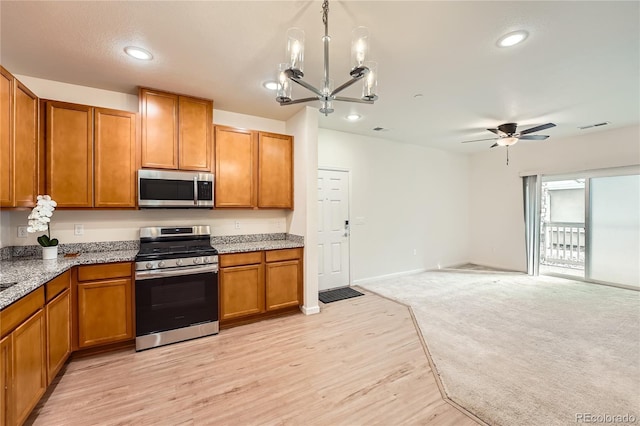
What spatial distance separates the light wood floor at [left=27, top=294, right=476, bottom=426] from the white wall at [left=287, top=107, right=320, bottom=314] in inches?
24.1

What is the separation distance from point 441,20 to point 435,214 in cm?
497

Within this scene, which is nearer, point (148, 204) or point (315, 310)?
point (148, 204)

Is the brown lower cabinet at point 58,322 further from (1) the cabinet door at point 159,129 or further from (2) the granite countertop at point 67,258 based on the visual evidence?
(1) the cabinet door at point 159,129

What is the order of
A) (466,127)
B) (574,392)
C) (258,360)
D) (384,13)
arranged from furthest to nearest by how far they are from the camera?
(466,127) < (258,360) < (574,392) < (384,13)

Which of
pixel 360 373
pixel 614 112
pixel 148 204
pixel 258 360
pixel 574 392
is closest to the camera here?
pixel 574 392

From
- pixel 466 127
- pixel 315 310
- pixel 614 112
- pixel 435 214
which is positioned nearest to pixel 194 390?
pixel 315 310

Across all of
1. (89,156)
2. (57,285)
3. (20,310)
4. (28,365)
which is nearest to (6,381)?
(28,365)

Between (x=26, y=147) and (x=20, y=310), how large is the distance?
1616 mm

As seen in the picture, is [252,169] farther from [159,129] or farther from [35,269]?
[35,269]

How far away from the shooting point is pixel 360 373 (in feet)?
7.93

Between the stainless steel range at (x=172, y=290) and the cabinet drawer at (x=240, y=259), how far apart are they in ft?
0.40

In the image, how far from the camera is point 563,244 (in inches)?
232

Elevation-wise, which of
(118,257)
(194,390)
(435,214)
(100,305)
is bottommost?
(194,390)

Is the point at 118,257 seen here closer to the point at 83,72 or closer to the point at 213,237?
the point at 213,237
